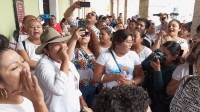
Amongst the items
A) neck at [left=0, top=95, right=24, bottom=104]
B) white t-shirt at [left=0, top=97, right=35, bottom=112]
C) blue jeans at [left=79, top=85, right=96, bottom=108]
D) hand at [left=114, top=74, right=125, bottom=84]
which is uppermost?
neck at [left=0, top=95, right=24, bottom=104]

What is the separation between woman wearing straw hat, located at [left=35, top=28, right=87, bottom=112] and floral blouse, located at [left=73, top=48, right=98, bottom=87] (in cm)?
54

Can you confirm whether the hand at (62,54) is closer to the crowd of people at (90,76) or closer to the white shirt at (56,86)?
the crowd of people at (90,76)

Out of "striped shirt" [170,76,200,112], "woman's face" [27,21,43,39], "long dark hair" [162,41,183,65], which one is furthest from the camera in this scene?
"woman's face" [27,21,43,39]

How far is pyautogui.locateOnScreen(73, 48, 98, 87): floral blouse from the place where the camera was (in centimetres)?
217

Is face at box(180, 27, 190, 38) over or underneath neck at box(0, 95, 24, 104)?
over

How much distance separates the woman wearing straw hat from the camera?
4.34 feet

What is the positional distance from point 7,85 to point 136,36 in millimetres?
2131

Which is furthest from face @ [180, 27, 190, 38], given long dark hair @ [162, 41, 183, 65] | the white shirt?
the white shirt

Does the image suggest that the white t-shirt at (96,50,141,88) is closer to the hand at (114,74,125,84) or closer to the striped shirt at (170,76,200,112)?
the hand at (114,74,125,84)

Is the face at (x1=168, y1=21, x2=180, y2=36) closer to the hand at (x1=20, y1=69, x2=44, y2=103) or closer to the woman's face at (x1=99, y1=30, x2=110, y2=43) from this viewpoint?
the woman's face at (x1=99, y1=30, x2=110, y2=43)

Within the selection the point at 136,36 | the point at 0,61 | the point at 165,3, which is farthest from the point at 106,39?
the point at 165,3

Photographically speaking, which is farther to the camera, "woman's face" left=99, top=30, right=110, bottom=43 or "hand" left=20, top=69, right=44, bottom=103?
"woman's face" left=99, top=30, right=110, bottom=43

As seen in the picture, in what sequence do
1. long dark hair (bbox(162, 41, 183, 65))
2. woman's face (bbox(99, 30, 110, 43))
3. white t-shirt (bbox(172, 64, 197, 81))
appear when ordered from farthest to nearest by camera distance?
1. woman's face (bbox(99, 30, 110, 43))
2. long dark hair (bbox(162, 41, 183, 65))
3. white t-shirt (bbox(172, 64, 197, 81))

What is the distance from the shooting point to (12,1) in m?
3.24
